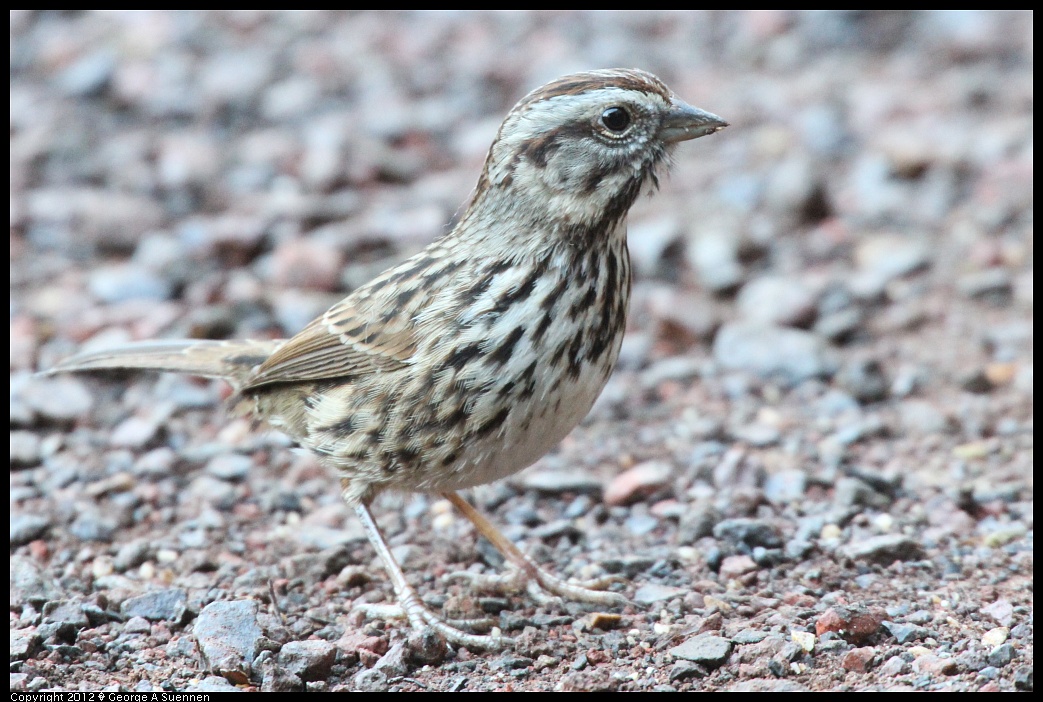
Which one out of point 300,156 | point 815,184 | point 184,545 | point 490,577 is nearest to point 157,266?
point 300,156

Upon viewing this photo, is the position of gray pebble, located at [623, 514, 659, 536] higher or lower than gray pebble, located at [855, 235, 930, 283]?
lower

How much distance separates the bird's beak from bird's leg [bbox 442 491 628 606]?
171 centimetres

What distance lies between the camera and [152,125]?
973cm

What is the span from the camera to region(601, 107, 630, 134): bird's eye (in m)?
4.65

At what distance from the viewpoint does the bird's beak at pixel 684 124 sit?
4734 millimetres

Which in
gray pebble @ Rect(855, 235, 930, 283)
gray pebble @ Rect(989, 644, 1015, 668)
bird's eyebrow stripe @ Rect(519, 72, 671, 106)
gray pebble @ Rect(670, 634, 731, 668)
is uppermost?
bird's eyebrow stripe @ Rect(519, 72, 671, 106)

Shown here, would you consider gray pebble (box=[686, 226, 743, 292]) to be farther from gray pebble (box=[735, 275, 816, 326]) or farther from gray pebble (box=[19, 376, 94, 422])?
gray pebble (box=[19, 376, 94, 422])

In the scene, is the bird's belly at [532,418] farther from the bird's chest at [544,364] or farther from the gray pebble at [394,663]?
the gray pebble at [394,663]

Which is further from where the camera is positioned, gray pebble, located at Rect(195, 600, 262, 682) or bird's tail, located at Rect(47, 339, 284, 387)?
bird's tail, located at Rect(47, 339, 284, 387)

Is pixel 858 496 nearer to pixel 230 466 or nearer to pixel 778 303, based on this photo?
pixel 778 303

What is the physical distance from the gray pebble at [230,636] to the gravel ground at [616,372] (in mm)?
28

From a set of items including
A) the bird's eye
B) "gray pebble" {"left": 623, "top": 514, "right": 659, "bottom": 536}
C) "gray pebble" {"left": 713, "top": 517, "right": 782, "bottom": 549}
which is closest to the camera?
the bird's eye

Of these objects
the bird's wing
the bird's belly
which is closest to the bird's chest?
the bird's belly

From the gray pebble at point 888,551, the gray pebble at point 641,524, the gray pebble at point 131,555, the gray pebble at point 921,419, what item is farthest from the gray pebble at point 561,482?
the gray pebble at point 131,555
